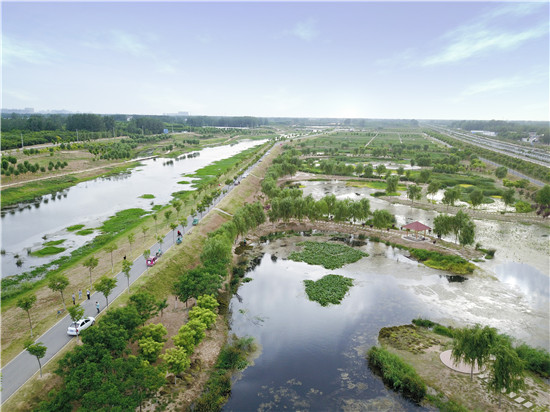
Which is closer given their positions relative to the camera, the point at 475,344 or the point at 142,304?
the point at 475,344

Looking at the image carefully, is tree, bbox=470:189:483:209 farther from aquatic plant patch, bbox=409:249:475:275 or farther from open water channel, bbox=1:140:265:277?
open water channel, bbox=1:140:265:277

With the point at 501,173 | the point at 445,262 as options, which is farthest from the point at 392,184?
the point at 501,173

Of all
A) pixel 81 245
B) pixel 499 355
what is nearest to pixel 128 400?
pixel 499 355

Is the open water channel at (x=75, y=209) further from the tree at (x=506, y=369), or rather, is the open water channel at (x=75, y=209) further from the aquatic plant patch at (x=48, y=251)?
the tree at (x=506, y=369)

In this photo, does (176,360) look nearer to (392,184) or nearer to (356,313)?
(356,313)

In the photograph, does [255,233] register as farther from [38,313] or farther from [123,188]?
[123,188]

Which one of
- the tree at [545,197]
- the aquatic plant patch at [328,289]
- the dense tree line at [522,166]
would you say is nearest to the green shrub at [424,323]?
the aquatic plant patch at [328,289]
